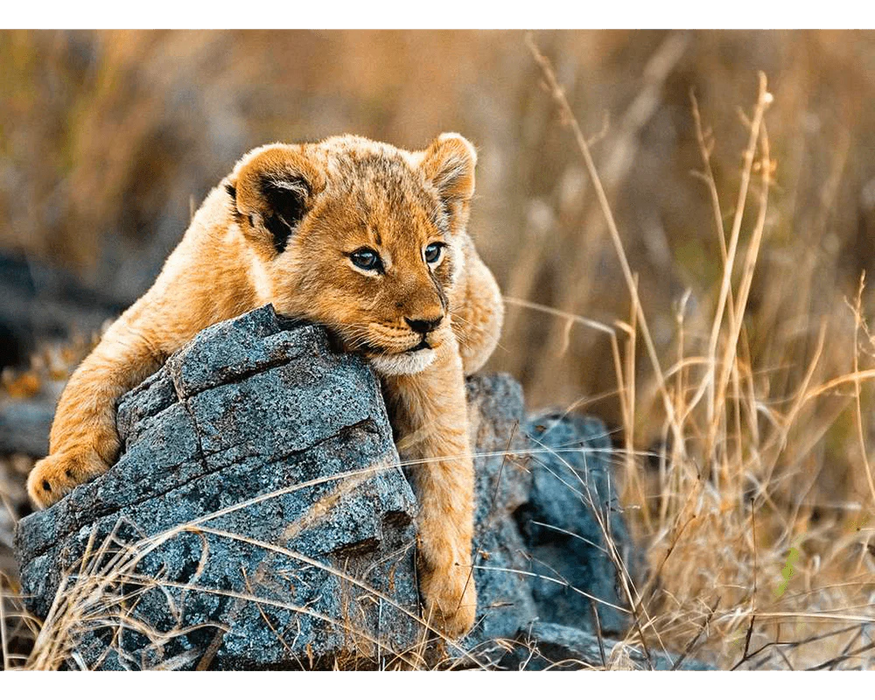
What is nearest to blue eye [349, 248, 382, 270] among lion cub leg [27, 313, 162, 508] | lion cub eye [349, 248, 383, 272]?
lion cub eye [349, 248, 383, 272]

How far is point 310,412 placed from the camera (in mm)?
3930

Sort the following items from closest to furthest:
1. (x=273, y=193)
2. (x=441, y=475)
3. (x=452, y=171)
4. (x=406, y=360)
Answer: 1. (x=406, y=360)
2. (x=273, y=193)
3. (x=441, y=475)
4. (x=452, y=171)

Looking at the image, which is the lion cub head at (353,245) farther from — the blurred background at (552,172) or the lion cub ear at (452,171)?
the blurred background at (552,172)

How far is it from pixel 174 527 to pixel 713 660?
103 inches

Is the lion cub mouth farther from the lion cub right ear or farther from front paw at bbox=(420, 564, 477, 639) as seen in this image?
front paw at bbox=(420, 564, 477, 639)

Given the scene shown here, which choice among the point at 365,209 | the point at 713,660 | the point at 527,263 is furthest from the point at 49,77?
the point at 713,660

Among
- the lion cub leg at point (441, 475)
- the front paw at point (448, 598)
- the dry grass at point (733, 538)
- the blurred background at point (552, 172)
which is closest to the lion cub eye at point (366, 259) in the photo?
the lion cub leg at point (441, 475)

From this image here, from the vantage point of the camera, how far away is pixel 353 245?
4066 millimetres

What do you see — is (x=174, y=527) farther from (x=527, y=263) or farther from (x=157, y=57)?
(x=157, y=57)

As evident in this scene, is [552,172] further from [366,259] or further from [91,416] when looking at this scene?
[91,416]

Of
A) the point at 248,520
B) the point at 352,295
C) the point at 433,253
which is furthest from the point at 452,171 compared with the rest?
the point at 248,520

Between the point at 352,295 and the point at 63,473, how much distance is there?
1.25 m

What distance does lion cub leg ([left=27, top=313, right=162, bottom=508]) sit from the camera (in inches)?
162

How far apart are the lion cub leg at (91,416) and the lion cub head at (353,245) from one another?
0.67 meters
